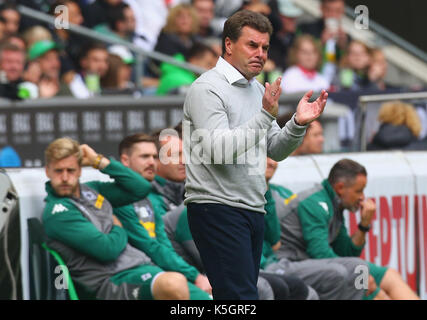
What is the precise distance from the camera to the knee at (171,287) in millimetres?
6410

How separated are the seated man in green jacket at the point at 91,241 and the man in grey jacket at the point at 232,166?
61.9 inches

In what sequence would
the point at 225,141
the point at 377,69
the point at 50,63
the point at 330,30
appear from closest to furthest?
the point at 225,141, the point at 50,63, the point at 377,69, the point at 330,30

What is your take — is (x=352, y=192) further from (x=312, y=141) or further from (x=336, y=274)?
(x=312, y=141)

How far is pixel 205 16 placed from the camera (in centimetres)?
1398

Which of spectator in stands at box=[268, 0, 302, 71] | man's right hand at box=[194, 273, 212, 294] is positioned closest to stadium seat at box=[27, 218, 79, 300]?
man's right hand at box=[194, 273, 212, 294]

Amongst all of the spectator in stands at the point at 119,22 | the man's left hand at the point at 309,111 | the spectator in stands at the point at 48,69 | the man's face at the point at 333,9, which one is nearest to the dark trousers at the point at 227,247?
the man's left hand at the point at 309,111

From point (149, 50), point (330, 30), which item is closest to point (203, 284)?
point (149, 50)

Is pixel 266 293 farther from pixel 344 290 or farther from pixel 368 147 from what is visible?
pixel 368 147

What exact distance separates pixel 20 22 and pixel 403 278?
5.61m

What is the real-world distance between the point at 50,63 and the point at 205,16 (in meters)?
3.61

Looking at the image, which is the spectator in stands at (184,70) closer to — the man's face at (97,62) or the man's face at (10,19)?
the man's face at (97,62)

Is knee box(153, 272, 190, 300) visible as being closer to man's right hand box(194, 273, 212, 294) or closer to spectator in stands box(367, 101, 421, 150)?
man's right hand box(194, 273, 212, 294)

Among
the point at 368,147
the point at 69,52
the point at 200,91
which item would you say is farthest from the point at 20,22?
the point at 200,91

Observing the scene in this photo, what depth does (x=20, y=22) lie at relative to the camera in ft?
38.9
